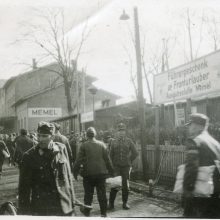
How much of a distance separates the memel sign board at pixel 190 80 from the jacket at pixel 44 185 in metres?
3.18

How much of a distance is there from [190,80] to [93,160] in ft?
6.70

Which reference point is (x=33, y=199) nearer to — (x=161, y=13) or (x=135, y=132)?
(x=161, y=13)

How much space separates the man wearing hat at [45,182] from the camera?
3.83m

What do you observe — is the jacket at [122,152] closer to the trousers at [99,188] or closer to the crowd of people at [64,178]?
the trousers at [99,188]

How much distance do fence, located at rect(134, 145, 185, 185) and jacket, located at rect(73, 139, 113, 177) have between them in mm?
2907

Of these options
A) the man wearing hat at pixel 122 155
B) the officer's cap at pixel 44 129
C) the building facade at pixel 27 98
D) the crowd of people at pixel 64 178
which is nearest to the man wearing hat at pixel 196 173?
the crowd of people at pixel 64 178

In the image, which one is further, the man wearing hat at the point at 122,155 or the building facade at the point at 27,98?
the building facade at the point at 27,98

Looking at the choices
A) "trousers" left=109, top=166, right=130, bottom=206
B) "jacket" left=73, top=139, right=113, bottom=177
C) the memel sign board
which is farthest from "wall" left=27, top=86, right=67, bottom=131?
"jacket" left=73, top=139, right=113, bottom=177

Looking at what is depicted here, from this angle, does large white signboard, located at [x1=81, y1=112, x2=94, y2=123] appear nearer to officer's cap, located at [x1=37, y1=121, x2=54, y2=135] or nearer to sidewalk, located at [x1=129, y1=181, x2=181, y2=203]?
sidewalk, located at [x1=129, y1=181, x2=181, y2=203]

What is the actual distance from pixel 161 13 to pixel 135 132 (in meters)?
7.63

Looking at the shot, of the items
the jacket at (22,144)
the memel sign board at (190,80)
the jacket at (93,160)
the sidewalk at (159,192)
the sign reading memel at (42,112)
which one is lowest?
the sidewalk at (159,192)

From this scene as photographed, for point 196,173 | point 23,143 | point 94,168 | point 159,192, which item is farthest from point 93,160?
point 23,143

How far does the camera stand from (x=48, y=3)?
17.4 feet

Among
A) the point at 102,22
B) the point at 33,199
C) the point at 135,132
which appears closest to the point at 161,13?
the point at 102,22
